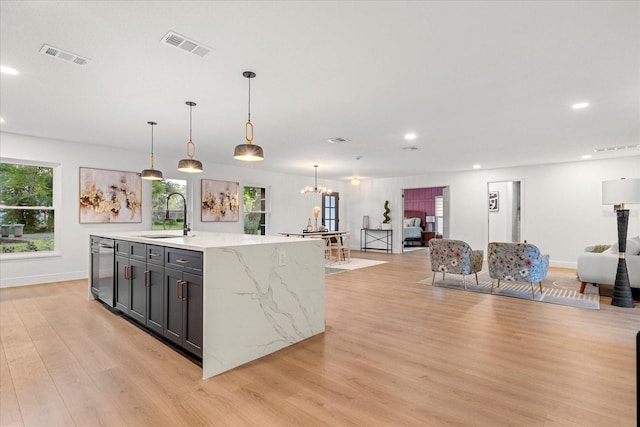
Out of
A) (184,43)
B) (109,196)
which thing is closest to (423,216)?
(109,196)

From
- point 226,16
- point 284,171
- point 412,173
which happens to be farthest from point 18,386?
point 412,173

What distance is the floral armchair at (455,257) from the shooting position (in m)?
5.33

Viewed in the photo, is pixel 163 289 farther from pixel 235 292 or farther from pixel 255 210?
pixel 255 210

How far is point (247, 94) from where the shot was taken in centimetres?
355

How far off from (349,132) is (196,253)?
11.0ft

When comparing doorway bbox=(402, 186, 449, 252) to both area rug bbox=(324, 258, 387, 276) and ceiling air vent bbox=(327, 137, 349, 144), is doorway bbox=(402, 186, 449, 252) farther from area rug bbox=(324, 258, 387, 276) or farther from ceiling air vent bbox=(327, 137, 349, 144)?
ceiling air vent bbox=(327, 137, 349, 144)

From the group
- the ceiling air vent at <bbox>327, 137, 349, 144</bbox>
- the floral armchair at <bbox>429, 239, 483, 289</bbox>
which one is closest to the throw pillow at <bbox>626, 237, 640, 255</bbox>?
the floral armchair at <bbox>429, 239, 483, 289</bbox>

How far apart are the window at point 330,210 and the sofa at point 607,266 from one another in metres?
7.47

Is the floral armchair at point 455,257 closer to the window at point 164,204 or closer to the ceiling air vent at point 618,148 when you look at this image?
the ceiling air vent at point 618,148

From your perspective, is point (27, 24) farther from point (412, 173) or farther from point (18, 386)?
point (412, 173)

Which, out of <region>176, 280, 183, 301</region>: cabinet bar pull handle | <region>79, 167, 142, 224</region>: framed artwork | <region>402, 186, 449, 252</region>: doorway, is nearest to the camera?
→ <region>176, 280, 183, 301</region>: cabinet bar pull handle

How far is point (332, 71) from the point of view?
3.00 m

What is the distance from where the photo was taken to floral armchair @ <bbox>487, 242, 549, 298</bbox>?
4762mm

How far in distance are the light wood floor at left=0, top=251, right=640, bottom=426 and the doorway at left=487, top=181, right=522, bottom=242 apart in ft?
18.2
